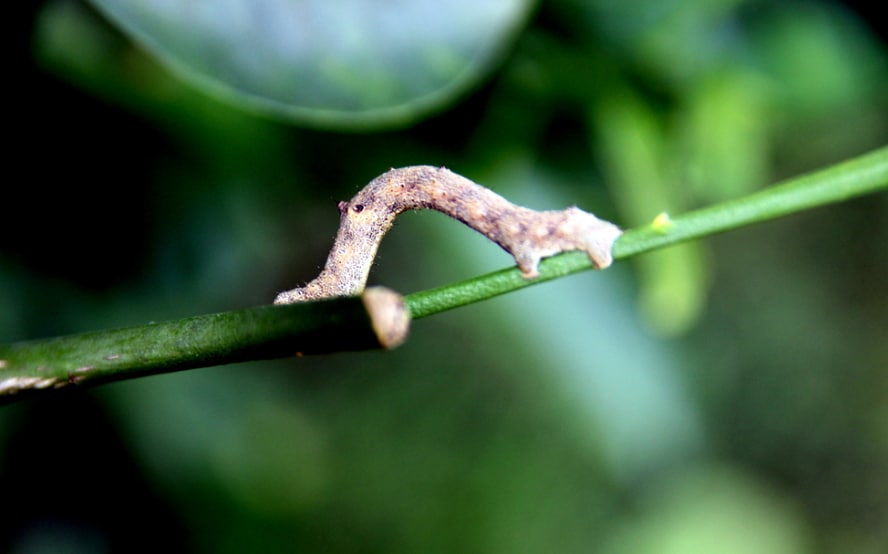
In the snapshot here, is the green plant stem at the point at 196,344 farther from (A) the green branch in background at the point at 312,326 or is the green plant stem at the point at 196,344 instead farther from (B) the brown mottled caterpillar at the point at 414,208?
(B) the brown mottled caterpillar at the point at 414,208

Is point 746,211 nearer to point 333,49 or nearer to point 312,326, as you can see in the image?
point 312,326

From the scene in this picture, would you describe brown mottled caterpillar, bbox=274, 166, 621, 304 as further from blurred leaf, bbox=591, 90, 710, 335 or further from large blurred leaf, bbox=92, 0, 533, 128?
blurred leaf, bbox=591, 90, 710, 335

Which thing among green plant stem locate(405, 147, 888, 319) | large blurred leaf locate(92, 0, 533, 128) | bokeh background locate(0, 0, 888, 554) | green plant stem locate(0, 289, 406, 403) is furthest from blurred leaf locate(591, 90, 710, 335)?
green plant stem locate(0, 289, 406, 403)

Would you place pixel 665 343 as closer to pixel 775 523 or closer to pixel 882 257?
pixel 775 523

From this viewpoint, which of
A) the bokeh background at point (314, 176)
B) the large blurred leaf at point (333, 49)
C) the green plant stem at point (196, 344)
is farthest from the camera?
the bokeh background at point (314, 176)

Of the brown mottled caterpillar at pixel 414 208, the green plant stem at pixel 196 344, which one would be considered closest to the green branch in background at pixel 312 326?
the green plant stem at pixel 196 344

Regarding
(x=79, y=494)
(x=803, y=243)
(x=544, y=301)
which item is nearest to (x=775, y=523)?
(x=803, y=243)

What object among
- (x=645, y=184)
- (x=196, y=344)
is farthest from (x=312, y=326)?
(x=645, y=184)
